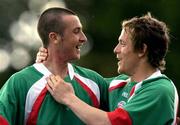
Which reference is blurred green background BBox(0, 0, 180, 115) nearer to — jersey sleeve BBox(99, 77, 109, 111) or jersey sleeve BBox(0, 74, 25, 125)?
jersey sleeve BBox(99, 77, 109, 111)

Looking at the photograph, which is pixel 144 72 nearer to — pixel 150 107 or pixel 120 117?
pixel 150 107

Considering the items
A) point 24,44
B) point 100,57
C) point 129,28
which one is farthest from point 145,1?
point 129,28

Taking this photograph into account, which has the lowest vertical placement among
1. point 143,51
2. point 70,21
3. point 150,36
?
point 143,51

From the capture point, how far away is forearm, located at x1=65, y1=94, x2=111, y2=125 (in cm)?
996

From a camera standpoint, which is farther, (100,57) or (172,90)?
(100,57)

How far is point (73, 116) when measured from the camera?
33.7 feet

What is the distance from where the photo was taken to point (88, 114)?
9969 mm

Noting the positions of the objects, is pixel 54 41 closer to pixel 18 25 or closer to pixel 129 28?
pixel 129 28

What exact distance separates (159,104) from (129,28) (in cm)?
91

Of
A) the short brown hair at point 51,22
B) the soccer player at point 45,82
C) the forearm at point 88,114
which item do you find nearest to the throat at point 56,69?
the soccer player at point 45,82

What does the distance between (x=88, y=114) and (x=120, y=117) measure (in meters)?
0.30

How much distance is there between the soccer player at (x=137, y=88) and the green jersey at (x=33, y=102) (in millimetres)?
134

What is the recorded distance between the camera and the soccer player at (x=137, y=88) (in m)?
9.98

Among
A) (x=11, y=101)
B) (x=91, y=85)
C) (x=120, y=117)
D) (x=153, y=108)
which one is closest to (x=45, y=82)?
(x=11, y=101)
